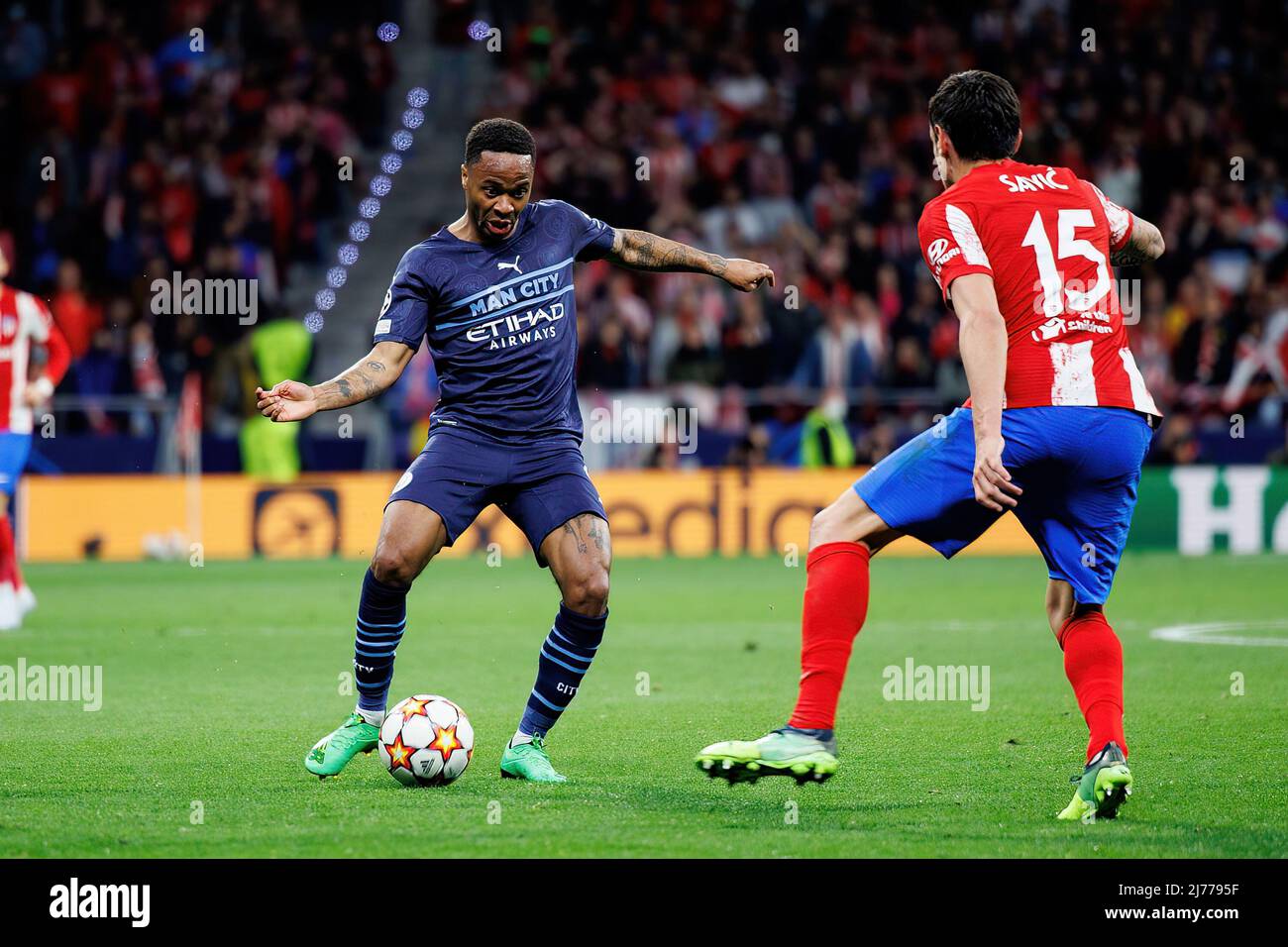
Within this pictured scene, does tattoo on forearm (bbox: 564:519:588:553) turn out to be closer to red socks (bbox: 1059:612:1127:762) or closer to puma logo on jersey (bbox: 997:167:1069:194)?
red socks (bbox: 1059:612:1127:762)

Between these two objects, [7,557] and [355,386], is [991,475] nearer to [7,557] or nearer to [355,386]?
[355,386]

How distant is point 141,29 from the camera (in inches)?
935

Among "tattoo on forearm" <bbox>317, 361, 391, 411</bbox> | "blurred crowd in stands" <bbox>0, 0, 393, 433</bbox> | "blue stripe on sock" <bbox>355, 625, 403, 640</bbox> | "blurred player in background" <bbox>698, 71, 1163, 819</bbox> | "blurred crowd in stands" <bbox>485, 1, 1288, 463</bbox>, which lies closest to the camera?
"blurred player in background" <bbox>698, 71, 1163, 819</bbox>

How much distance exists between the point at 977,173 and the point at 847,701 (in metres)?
3.48

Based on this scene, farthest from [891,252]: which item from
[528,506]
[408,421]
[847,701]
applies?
[528,506]

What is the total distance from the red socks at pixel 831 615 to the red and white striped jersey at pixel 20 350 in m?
7.25

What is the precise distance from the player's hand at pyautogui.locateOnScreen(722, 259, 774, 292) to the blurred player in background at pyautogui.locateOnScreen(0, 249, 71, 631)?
6.26m

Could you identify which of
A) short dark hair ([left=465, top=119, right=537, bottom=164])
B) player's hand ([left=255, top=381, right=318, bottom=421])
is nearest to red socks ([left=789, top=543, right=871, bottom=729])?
player's hand ([left=255, top=381, right=318, bottom=421])

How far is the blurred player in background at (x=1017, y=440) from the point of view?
5.57 meters

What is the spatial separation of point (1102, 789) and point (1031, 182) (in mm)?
1861

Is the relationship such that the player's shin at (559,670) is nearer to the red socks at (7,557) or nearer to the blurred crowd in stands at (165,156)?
the red socks at (7,557)

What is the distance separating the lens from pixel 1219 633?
37.1 ft

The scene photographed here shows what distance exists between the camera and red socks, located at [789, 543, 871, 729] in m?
5.69

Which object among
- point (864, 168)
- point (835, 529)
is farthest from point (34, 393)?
point (864, 168)
